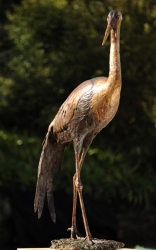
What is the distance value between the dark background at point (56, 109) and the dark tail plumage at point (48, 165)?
3085 millimetres

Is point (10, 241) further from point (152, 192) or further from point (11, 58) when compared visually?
point (11, 58)

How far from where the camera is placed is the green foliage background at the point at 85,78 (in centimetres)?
888

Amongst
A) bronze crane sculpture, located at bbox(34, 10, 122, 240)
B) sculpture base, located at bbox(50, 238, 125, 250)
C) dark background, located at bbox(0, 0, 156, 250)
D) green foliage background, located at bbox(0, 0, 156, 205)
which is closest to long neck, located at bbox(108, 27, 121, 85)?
bronze crane sculpture, located at bbox(34, 10, 122, 240)

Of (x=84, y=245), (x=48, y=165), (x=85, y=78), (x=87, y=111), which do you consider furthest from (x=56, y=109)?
(x=84, y=245)

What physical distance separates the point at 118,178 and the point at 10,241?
1.43 meters

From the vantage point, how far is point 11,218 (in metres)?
8.19

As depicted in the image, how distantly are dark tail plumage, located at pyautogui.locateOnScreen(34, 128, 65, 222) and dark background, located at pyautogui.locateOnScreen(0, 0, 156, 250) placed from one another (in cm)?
309

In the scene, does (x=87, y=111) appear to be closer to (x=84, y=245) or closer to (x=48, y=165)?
(x=48, y=165)

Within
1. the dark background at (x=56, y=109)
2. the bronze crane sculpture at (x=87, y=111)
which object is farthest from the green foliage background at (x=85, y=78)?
the bronze crane sculpture at (x=87, y=111)

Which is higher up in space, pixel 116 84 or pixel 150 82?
pixel 150 82

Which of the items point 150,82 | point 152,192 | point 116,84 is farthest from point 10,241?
point 116,84

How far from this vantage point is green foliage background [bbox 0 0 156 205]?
29.1ft

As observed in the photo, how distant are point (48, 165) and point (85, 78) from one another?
4.42 meters

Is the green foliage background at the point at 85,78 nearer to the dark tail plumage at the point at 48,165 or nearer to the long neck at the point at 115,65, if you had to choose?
the dark tail plumage at the point at 48,165
